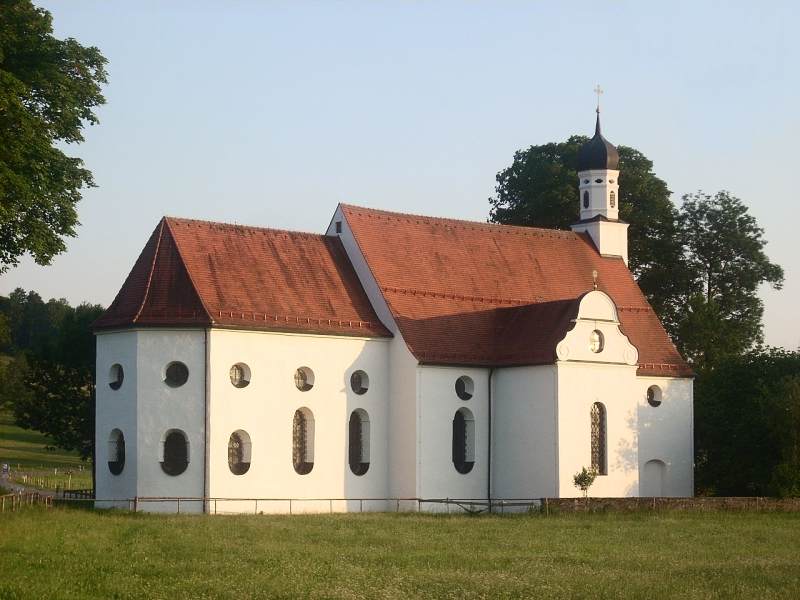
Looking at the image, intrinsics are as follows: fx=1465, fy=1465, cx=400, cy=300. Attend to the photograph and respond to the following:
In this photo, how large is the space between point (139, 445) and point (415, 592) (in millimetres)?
21300

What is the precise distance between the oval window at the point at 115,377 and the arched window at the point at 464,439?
1144 centimetres

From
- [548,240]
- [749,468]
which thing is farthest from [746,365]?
[548,240]

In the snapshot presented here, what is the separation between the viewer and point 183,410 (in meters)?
44.9

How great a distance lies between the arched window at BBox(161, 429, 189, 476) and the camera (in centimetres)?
4478

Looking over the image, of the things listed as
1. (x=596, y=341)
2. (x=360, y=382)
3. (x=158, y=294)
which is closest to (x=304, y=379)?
(x=360, y=382)

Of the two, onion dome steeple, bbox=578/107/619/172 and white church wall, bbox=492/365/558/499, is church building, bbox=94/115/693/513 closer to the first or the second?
white church wall, bbox=492/365/558/499

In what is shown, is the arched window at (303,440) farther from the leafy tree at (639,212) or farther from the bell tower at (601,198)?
the leafy tree at (639,212)

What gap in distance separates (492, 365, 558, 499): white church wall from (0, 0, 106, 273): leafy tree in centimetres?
1576

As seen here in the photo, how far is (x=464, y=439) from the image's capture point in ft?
165

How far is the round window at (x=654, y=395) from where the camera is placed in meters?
53.9

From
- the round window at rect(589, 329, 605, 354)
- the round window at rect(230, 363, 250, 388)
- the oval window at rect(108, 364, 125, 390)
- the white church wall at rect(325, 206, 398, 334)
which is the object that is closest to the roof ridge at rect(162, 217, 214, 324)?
the round window at rect(230, 363, 250, 388)

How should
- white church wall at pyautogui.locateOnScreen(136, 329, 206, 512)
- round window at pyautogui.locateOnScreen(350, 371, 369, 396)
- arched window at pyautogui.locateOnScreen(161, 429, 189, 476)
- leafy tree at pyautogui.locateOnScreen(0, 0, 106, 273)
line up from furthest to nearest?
round window at pyautogui.locateOnScreen(350, 371, 369, 396) < arched window at pyautogui.locateOnScreen(161, 429, 189, 476) < white church wall at pyautogui.locateOnScreen(136, 329, 206, 512) < leafy tree at pyautogui.locateOnScreen(0, 0, 106, 273)

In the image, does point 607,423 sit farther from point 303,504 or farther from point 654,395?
point 303,504

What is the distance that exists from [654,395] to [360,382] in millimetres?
11744
